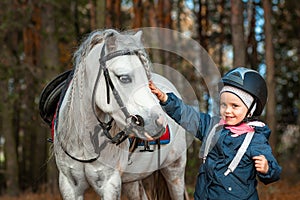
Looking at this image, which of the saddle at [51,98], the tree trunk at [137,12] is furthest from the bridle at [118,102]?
the tree trunk at [137,12]

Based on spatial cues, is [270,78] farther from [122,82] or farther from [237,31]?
[122,82]

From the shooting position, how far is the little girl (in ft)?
12.1

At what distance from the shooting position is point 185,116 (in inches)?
154

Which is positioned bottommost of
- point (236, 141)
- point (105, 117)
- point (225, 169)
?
point (225, 169)

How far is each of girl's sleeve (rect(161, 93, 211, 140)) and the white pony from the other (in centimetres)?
8

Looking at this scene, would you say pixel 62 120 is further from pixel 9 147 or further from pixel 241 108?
pixel 9 147

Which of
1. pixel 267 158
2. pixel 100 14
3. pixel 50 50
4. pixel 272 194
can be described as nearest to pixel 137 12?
pixel 50 50

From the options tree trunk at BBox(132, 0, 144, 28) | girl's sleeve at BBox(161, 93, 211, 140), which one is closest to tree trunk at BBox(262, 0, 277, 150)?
tree trunk at BBox(132, 0, 144, 28)

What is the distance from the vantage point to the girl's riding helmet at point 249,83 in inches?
→ 144

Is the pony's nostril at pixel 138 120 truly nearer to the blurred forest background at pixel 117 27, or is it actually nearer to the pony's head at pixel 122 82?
the pony's head at pixel 122 82

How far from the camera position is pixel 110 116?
4371 millimetres

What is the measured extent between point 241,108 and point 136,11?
10.5 meters

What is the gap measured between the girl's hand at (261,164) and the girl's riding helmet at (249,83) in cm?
44

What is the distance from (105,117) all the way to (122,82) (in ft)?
1.91
